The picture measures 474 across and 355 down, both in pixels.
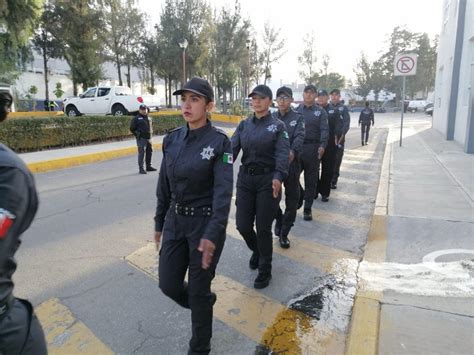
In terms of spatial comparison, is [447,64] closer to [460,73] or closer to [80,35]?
[460,73]

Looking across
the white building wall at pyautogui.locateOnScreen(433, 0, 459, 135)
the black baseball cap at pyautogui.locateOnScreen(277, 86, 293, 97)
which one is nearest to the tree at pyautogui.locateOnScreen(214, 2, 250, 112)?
the white building wall at pyautogui.locateOnScreen(433, 0, 459, 135)

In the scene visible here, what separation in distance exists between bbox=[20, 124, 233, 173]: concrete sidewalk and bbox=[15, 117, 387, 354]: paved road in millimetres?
4078

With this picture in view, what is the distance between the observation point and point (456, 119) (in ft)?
51.7

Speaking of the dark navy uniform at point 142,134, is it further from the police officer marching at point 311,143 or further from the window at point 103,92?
the window at point 103,92

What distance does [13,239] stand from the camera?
4.79 feet

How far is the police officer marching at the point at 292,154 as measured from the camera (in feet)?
15.5

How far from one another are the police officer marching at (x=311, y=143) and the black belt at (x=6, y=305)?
4.82 metres

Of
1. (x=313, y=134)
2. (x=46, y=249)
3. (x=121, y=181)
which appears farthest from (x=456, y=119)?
(x=46, y=249)

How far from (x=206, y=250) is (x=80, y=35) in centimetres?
2876

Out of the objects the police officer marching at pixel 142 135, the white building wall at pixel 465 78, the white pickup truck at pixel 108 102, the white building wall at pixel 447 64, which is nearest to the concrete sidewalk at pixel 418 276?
the police officer marching at pixel 142 135

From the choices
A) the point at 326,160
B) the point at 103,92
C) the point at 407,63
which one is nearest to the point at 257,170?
the point at 326,160

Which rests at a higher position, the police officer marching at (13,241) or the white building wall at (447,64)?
the white building wall at (447,64)

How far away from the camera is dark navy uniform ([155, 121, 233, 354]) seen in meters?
2.49

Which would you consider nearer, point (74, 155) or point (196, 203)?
point (196, 203)
